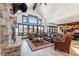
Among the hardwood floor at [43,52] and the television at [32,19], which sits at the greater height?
the television at [32,19]

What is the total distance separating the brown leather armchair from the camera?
124 inches

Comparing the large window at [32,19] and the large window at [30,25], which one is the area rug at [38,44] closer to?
the large window at [30,25]

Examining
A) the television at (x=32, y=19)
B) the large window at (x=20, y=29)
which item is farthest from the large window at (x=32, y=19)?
the large window at (x=20, y=29)

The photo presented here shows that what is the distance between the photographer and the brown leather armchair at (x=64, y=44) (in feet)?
10.3

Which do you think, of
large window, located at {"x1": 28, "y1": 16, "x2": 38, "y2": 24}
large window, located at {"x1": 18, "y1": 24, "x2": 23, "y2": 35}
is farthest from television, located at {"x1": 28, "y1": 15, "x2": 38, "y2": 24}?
large window, located at {"x1": 18, "y1": 24, "x2": 23, "y2": 35}

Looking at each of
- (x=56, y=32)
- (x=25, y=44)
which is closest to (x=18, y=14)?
(x=25, y=44)

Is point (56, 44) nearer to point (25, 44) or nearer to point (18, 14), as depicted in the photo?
point (25, 44)

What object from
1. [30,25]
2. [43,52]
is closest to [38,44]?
[43,52]

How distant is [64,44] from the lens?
10.4 ft

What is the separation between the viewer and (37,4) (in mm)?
3211

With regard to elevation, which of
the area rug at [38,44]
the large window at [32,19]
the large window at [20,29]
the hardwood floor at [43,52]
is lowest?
the hardwood floor at [43,52]

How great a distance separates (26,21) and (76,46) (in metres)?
1.29

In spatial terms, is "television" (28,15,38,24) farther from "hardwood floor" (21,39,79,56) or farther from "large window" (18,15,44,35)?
"hardwood floor" (21,39,79,56)

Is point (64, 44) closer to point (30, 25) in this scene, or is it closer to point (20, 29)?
point (30, 25)
